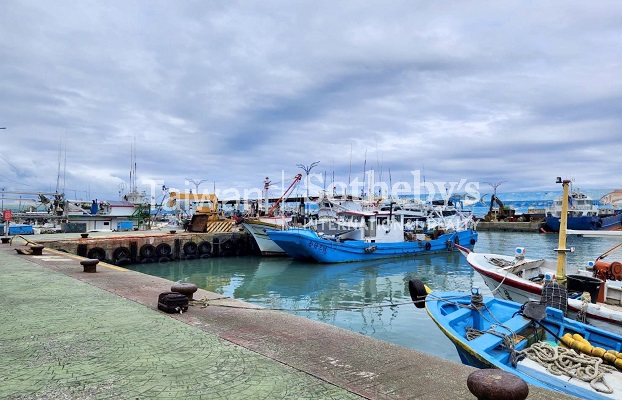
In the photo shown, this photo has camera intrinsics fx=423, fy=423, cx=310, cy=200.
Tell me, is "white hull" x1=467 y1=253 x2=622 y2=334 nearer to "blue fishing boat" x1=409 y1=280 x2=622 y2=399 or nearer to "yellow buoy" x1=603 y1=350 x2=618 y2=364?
"blue fishing boat" x1=409 y1=280 x2=622 y2=399

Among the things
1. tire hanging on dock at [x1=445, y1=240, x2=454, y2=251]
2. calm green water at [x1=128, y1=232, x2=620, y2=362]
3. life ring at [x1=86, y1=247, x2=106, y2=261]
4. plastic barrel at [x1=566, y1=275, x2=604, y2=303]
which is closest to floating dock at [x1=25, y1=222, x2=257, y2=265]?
life ring at [x1=86, y1=247, x2=106, y2=261]

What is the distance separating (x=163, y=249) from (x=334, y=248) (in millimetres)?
10766

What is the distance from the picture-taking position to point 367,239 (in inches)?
1139

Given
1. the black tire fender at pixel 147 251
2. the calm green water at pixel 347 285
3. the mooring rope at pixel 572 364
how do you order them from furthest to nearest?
the black tire fender at pixel 147 251, the calm green water at pixel 347 285, the mooring rope at pixel 572 364

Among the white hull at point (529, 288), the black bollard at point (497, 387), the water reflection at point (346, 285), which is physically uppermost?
the black bollard at point (497, 387)

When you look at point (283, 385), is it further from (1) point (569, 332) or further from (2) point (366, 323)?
(2) point (366, 323)

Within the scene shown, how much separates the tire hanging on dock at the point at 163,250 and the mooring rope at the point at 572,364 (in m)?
23.7

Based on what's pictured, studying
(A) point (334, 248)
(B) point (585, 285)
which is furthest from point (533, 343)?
(A) point (334, 248)

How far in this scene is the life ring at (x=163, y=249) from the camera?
1042 inches

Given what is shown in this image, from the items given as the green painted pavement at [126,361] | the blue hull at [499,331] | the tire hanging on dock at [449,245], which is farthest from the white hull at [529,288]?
the tire hanging on dock at [449,245]

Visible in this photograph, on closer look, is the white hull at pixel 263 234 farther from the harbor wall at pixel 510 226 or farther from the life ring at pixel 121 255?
the harbor wall at pixel 510 226

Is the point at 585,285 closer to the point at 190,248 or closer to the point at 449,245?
the point at 190,248

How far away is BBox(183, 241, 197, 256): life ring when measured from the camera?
28.0 m

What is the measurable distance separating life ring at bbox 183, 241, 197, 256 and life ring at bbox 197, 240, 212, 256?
0.28 metres
